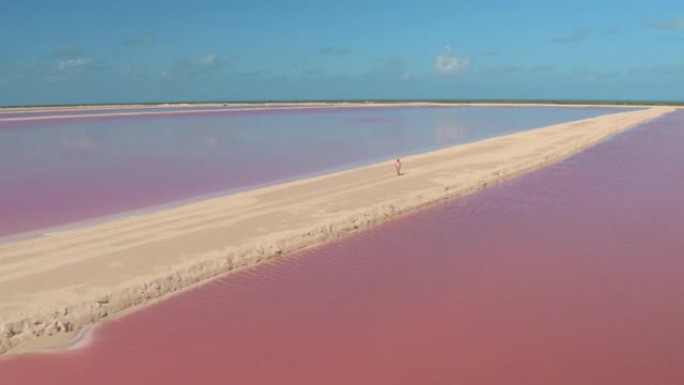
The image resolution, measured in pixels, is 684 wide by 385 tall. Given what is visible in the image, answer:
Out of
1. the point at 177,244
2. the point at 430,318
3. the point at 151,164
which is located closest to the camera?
the point at 430,318

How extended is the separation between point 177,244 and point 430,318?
14.3ft

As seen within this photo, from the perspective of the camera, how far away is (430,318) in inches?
283

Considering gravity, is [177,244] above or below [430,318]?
above

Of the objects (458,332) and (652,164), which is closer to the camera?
(458,332)

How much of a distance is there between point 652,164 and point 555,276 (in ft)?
44.6

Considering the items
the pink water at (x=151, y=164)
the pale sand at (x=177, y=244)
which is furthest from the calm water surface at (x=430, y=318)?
the pink water at (x=151, y=164)

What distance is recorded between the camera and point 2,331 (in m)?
6.53

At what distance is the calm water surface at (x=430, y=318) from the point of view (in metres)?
5.93

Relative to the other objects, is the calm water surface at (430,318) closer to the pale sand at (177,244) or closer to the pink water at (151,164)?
the pale sand at (177,244)

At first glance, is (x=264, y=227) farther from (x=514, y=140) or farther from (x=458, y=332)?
(x=514, y=140)

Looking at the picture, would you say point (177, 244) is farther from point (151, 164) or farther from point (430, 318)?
point (151, 164)

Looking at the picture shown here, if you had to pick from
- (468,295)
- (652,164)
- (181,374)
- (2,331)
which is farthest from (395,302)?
(652,164)

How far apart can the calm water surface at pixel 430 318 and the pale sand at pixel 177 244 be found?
1.28 ft

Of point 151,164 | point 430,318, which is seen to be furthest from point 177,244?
point 151,164
